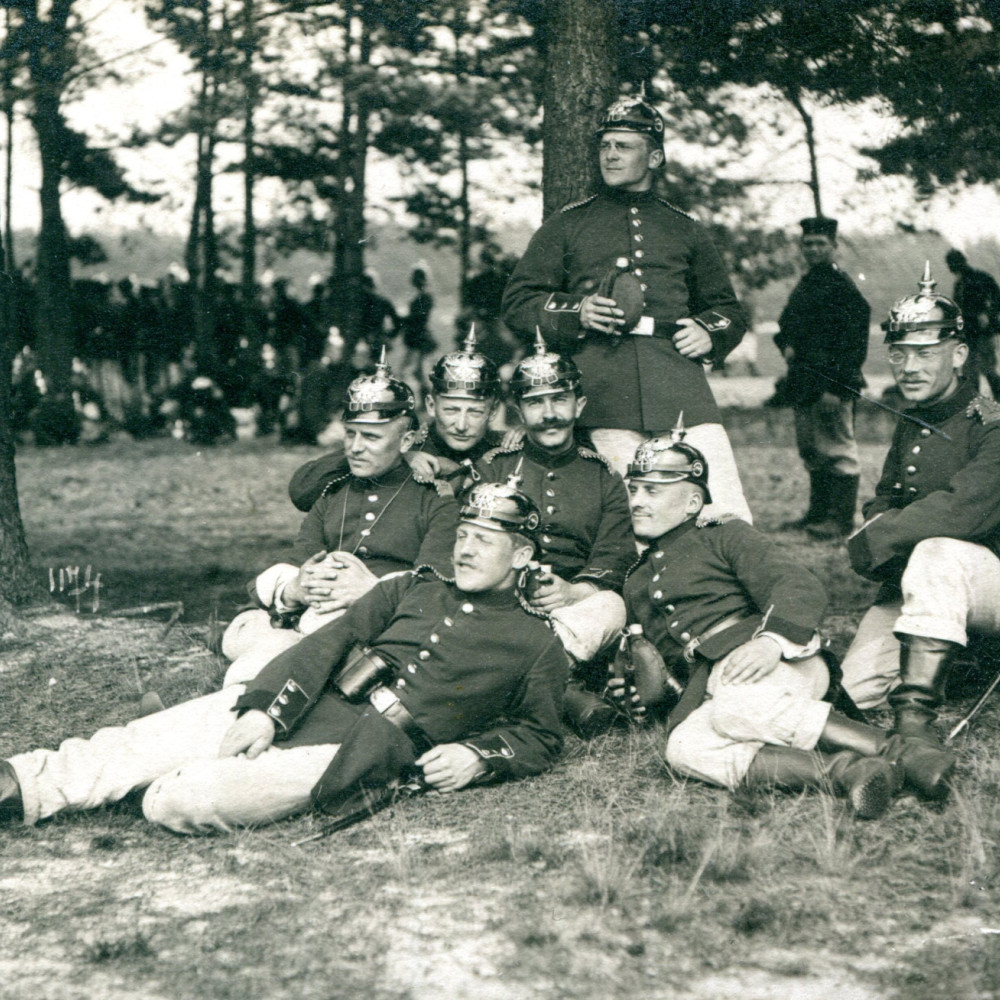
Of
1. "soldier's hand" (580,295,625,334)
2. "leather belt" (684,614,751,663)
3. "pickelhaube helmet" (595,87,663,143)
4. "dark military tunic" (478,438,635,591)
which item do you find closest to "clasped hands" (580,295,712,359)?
"soldier's hand" (580,295,625,334)

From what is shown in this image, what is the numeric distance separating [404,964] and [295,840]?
0.96m

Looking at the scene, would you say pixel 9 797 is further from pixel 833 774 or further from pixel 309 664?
pixel 833 774

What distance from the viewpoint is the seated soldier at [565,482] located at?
5.36 metres

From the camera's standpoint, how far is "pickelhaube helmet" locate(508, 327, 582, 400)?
5355 mm

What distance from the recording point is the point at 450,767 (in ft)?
13.9

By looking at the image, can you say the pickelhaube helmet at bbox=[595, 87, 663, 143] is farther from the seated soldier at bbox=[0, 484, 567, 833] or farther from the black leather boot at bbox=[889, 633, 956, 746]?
the black leather boot at bbox=[889, 633, 956, 746]

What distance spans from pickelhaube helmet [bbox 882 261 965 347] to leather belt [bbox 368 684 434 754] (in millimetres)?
2346

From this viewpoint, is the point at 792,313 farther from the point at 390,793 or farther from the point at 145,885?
the point at 145,885

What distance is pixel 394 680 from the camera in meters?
4.54

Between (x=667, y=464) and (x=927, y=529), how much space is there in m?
0.99

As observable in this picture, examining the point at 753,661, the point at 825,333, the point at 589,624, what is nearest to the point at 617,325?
the point at 589,624

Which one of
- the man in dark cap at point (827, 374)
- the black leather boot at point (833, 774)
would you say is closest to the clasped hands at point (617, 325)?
the black leather boot at point (833, 774)

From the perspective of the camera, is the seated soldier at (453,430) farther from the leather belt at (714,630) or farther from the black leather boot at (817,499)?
the black leather boot at (817,499)

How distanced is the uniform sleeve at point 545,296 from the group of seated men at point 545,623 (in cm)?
26
